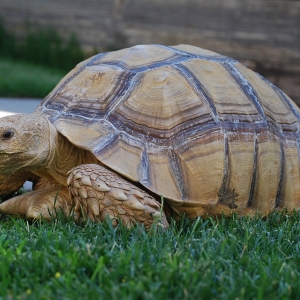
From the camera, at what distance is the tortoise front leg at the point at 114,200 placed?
7.99 feet

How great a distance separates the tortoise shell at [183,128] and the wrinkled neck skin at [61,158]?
67mm

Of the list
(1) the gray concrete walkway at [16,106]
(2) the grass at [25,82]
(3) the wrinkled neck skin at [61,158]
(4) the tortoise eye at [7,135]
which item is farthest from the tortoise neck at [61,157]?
(2) the grass at [25,82]

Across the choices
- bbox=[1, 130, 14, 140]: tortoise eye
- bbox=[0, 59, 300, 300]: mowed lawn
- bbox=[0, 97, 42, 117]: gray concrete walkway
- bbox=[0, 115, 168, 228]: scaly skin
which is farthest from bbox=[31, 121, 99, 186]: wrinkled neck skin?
bbox=[0, 97, 42, 117]: gray concrete walkway

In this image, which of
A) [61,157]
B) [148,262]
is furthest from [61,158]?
[148,262]

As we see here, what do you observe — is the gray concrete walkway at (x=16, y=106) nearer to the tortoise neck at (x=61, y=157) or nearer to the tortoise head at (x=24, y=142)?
the tortoise neck at (x=61, y=157)

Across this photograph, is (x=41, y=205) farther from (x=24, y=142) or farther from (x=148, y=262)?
(x=148, y=262)

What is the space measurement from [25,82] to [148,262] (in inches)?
234

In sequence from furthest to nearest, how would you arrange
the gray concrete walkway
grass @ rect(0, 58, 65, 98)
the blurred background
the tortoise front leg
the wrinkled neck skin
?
grass @ rect(0, 58, 65, 98)
the blurred background
the gray concrete walkway
the wrinkled neck skin
the tortoise front leg

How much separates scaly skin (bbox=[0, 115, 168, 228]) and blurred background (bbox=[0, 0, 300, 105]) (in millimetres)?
4300

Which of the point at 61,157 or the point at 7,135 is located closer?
the point at 7,135

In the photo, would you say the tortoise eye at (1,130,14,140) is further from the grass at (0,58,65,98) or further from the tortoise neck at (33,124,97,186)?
the grass at (0,58,65,98)

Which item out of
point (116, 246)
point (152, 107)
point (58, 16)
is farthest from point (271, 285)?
point (58, 16)

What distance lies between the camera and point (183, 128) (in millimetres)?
2729

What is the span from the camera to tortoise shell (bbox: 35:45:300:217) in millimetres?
2629
